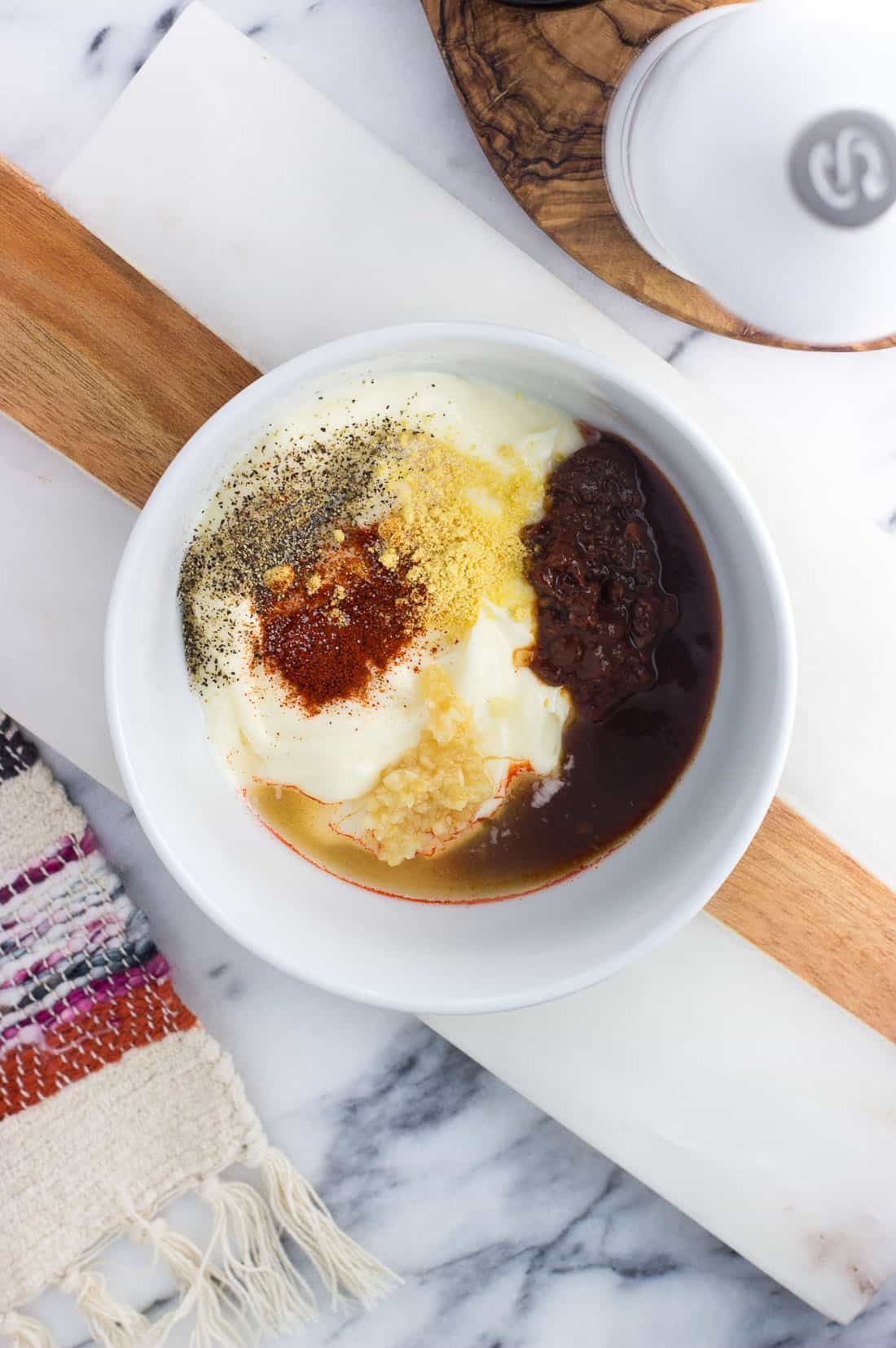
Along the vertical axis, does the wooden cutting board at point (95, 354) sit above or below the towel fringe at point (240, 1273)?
above

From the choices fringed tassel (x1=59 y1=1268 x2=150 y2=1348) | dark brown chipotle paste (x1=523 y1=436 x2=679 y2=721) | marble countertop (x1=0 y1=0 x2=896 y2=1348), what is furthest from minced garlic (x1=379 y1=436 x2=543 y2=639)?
fringed tassel (x1=59 y1=1268 x2=150 y2=1348)

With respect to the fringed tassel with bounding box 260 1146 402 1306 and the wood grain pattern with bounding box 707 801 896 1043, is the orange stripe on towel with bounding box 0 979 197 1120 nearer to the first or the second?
the fringed tassel with bounding box 260 1146 402 1306

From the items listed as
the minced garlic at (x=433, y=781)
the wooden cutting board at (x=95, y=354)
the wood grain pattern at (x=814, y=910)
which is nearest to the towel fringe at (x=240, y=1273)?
the minced garlic at (x=433, y=781)

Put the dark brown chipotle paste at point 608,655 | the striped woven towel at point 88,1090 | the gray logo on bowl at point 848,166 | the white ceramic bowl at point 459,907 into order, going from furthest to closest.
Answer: the striped woven towel at point 88,1090, the dark brown chipotle paste at point 608,655, the white ceramic bowl at point 459,907, the gray logo on bowl at point 848,166

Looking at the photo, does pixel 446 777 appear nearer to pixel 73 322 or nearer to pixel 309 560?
pixel 309 560

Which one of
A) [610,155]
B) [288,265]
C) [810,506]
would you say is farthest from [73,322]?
[810,506]

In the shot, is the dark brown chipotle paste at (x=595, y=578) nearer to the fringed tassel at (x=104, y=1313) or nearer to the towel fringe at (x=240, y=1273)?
the towel fringe at (x=240, y=1273)

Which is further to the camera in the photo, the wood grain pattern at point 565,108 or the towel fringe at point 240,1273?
the towel fringe at point 240,1273
